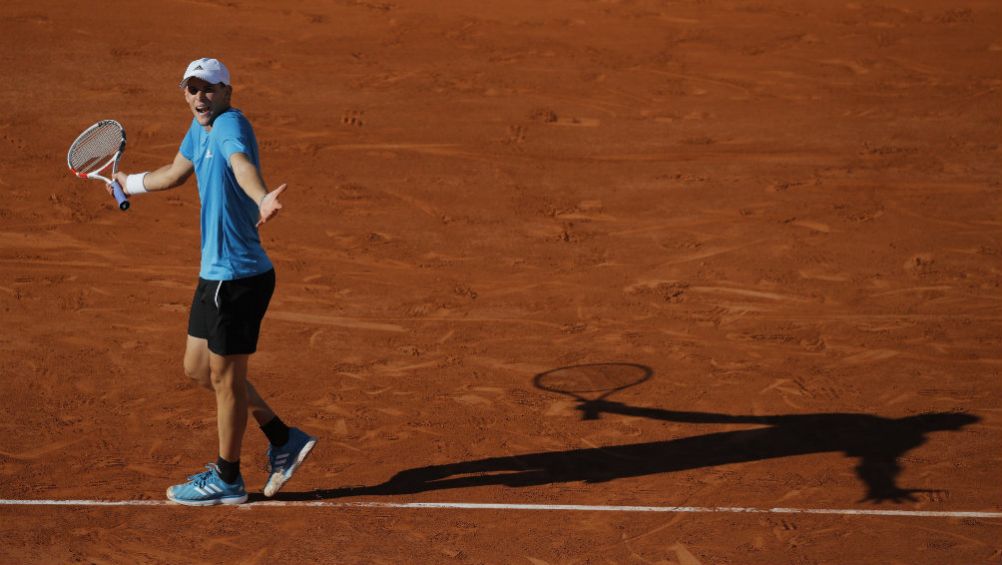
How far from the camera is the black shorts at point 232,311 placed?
6.32 meters

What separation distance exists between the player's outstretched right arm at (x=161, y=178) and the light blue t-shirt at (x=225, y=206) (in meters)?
0.24

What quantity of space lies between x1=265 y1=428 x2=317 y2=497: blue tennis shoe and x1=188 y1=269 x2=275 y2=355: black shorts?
0.73 m

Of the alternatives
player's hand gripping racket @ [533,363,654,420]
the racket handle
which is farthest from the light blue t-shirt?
player's hand gripping racket @ [533,363,654,420]

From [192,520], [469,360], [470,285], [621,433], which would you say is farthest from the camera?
[470,285]

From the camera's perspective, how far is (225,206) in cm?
625

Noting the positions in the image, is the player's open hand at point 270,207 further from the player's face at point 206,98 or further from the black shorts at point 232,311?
the player's face at point 206,98

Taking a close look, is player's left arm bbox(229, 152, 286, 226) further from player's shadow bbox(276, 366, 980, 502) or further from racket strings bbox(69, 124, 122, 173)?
player's shadow bbox(276, 366, 980, 502)

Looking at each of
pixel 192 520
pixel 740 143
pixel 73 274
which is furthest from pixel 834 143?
pixel 192 520

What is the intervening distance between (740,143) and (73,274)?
22.1ft

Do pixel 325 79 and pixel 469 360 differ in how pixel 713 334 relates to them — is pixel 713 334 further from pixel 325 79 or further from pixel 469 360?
pixel 325 79

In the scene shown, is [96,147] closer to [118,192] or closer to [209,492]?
[118,192]

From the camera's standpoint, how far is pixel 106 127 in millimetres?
7332

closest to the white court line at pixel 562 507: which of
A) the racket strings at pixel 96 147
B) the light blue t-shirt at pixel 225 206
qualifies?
the light blue t-shirt at pixel 225 206

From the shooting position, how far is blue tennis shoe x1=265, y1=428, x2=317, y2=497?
6.87m
